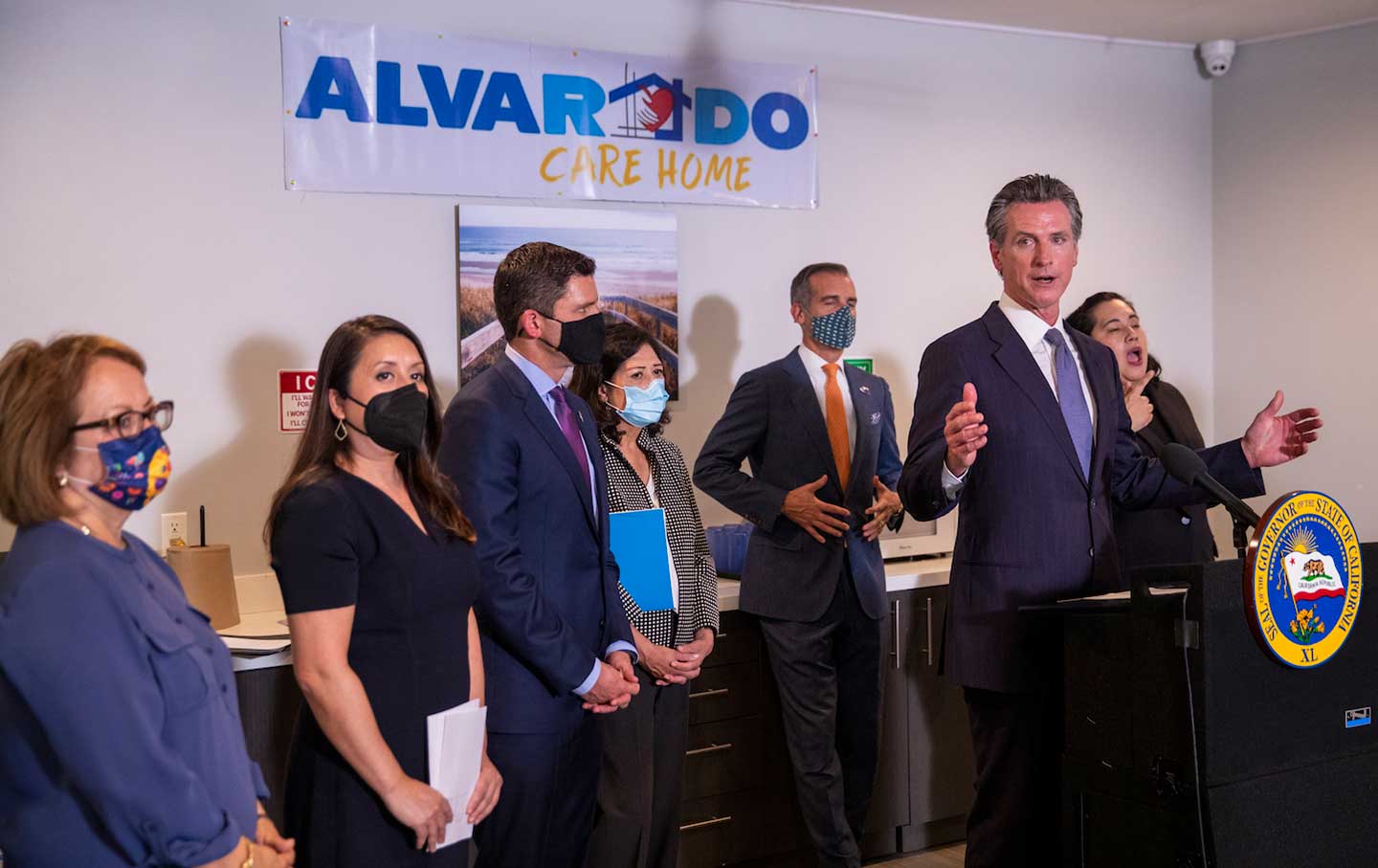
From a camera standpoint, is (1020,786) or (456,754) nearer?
(456,754)

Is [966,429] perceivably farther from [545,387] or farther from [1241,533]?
[545,387]

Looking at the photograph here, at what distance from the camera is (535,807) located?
8.18 feet

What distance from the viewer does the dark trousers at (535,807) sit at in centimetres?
247

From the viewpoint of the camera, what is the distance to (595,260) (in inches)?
165

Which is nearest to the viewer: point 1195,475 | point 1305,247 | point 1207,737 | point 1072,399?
point 1207,737

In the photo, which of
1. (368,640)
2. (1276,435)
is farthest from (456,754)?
(1276,435)

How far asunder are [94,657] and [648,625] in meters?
1.56

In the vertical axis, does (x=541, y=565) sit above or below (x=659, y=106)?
below

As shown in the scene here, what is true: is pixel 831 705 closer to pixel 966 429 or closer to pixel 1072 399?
pixel 1072 399

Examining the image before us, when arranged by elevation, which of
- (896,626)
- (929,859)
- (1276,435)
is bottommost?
(929,859)

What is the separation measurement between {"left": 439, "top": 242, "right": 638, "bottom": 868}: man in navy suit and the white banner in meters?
1.35

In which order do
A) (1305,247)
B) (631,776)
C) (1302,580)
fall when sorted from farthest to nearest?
(1305,247) → (631,776) → (1302,580)

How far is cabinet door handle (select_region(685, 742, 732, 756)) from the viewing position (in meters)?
3.76

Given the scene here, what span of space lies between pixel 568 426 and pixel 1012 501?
0.90 metres
